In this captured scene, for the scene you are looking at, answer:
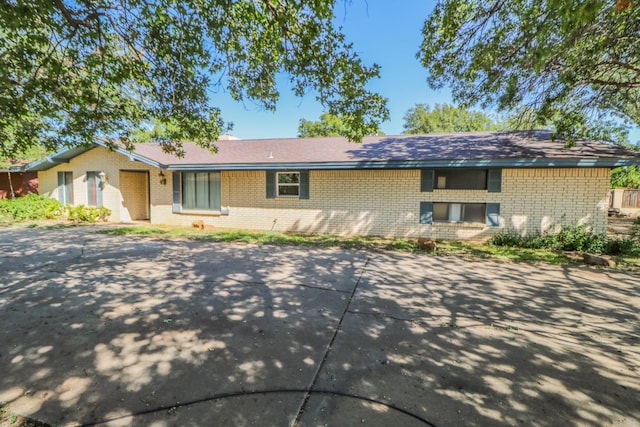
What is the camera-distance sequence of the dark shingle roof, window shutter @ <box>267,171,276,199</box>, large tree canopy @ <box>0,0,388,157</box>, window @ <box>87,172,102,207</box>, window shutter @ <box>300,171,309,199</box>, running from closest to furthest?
large tree canopy @ <box>0,0,388,157</box> < the dark shingle roof < window shutter @ <box>300,171,309,199</box> < window shutter @ <box>267,171,276,199</box> < window @ <box>87,172,102,207</box>

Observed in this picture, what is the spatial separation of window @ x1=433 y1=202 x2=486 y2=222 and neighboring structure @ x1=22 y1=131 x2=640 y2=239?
3 cm

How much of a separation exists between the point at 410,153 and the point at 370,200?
7.13 ft

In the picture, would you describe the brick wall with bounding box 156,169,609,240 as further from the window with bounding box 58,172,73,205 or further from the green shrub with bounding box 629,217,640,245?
the window with bounding box 58,172,73,205

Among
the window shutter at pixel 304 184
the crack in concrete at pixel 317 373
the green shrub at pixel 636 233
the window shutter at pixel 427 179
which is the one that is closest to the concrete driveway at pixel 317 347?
the crack in concrete at pixel 317 373

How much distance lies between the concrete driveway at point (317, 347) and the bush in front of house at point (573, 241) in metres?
2.73

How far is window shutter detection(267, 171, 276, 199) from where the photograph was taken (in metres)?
12.1

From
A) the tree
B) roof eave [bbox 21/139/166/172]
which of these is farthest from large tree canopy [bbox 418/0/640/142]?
the tree

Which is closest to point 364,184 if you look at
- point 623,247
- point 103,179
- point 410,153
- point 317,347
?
point 410,153

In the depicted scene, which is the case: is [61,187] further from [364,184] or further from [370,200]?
[370,200]

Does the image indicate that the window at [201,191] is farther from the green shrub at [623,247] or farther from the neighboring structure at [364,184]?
the green shrub at [623,247]

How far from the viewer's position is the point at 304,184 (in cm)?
1177

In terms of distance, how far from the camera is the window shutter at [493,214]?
989 cm

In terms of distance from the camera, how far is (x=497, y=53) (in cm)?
629

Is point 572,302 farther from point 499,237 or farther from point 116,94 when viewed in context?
point 116,94
